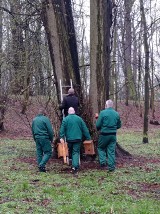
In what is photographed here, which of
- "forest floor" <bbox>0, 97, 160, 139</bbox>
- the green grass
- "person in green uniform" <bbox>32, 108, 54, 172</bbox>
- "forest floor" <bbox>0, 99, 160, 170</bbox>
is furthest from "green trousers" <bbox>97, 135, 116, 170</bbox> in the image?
"forest floor" <bbox>0, 97, 160, 139</bbox>

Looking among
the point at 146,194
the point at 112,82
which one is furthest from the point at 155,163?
the point at 112,82

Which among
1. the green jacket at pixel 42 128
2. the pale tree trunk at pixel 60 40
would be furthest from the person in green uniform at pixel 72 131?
the pale tree trunk at pixel 60 40

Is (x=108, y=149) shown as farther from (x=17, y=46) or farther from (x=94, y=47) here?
(x=17, y=46)

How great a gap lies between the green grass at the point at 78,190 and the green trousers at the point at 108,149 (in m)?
0.33

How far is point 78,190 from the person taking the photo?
28.4ft

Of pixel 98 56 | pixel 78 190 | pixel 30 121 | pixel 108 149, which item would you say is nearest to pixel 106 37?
pixel 98 56

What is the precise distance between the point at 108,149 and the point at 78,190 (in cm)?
285

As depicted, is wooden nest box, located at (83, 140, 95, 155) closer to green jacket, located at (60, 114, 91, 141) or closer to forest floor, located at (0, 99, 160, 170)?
forest floor, located at (0, 99, 160, 170)

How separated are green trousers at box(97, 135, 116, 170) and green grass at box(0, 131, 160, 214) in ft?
1.09

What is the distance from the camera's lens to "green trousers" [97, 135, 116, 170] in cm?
1105

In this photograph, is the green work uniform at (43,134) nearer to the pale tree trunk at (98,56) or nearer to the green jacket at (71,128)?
the green jacket at (71,128)

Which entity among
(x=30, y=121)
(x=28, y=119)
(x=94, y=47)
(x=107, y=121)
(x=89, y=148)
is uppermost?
(x=94, y=47)

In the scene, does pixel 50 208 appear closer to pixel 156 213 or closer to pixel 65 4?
pixel 156 213

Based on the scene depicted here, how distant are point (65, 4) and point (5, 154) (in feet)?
19.8
